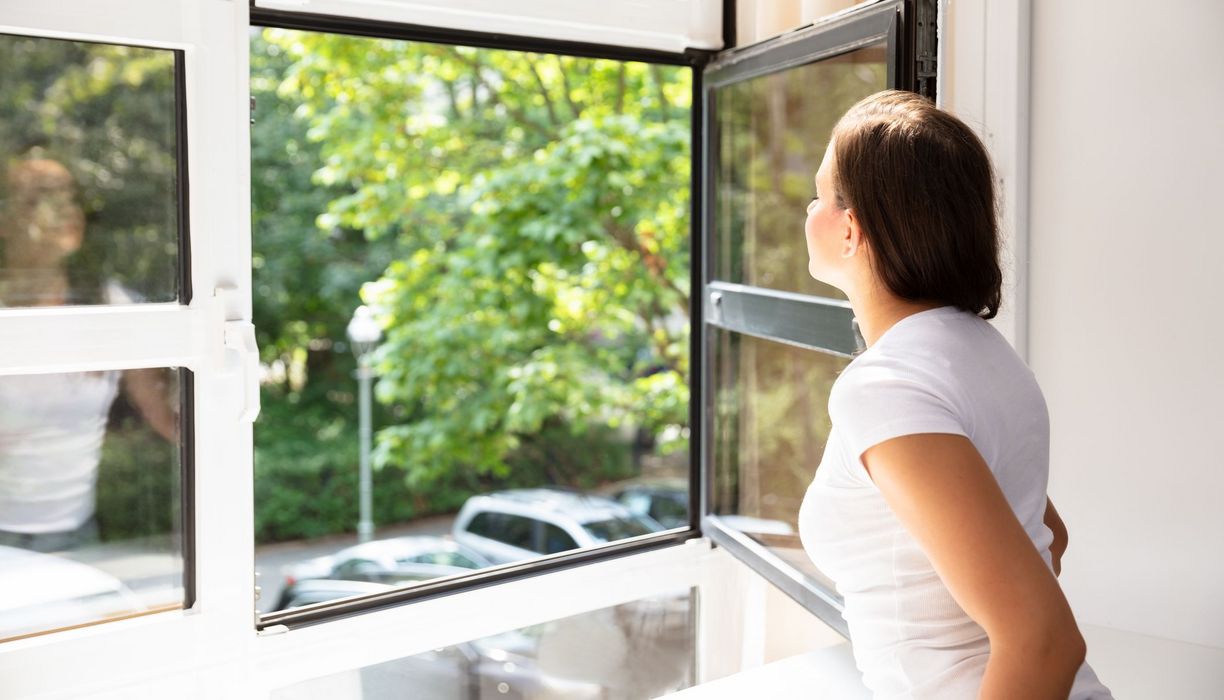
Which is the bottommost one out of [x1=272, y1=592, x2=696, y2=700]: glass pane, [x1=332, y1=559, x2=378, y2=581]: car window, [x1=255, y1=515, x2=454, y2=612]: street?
[x1=255, y1=515, x2=454, y2=612]: street

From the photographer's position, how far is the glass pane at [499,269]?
540cm

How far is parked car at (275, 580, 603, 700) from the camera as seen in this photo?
1.87m

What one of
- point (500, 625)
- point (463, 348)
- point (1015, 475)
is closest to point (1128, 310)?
point (1015, 475)

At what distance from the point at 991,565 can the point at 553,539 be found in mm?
5530

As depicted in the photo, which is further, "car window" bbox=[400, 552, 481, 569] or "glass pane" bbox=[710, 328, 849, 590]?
"car window" bbox=[400, 552, 481, 569]

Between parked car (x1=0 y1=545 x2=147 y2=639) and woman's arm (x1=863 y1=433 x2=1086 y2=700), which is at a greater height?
woman's arm (x1=863 y1=433 x2=1086 y2=700)

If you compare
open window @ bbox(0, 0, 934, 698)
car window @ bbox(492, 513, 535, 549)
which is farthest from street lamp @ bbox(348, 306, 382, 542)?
open window @ bbox(0, 0, 934, 698)

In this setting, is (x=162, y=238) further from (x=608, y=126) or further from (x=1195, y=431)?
(x=608, y=126)

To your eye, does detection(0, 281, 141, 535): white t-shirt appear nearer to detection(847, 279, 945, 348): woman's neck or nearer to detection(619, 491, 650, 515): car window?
detection(847, 279, 945, 348): woman's neck

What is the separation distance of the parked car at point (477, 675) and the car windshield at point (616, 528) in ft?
10.7

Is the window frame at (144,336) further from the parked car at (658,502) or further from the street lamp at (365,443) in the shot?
the street lamp at (365,443)

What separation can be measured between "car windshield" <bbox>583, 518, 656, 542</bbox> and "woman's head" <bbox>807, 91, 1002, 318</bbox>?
500 centimetres

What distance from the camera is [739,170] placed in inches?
83.0

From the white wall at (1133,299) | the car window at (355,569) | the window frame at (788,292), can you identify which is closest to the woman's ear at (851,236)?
the window frame at (788,292)
